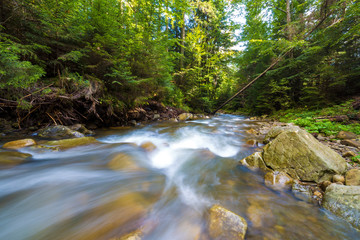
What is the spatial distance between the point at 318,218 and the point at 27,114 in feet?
21.6

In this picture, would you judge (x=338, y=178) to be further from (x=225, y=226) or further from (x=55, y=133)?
(x=55, y=133)

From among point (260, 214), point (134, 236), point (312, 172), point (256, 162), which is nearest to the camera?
point (134, 236)

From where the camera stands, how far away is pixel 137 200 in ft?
5.82

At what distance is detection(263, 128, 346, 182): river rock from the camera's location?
2086 mm

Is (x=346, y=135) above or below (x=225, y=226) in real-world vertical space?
above

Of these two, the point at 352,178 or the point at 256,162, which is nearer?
the point at 352,178

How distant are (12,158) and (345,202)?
514cm

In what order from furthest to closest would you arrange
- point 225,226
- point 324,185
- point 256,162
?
point 256,162 → point 324,185 → point 225,226

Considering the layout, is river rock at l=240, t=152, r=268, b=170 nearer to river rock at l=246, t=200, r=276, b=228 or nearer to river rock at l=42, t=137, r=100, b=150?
river rock at l=246, t=200, r=276, b=228

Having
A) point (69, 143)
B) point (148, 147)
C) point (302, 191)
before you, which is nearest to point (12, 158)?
point (69, 143)

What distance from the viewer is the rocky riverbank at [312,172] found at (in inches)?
59.9

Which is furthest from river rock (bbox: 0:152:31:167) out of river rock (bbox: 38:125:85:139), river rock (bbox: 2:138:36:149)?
river rock (bbox: 38:125:85:139)

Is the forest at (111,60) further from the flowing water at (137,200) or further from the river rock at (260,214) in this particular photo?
the river rock at (260,214)

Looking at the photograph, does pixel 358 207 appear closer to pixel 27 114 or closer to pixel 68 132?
pixel 68 132
